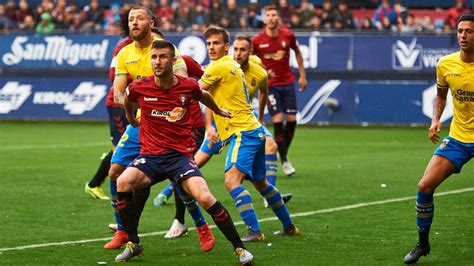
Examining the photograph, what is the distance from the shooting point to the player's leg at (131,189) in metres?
9.66

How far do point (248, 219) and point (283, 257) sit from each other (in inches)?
40.8

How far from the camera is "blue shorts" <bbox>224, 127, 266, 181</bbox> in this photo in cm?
1093

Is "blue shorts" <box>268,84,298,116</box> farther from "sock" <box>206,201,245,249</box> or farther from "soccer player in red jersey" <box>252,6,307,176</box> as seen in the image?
"sock" <box>206,201,245,249</box>

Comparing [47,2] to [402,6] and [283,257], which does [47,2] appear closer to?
[402,6]

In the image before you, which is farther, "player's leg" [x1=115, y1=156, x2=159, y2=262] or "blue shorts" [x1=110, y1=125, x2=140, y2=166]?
"blue shorts" [x1=110, y1=125, x2=140, y2=166]

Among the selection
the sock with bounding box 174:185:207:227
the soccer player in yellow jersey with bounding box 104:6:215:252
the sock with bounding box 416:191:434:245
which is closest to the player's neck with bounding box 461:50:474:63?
the sock with bounding box 416:191:434:245

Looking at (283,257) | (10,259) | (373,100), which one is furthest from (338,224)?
(373,100)

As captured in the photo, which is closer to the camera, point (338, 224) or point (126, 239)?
point (126, 239)

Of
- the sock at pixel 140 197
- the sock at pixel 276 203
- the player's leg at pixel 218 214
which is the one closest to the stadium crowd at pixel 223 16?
the sock at pixel 276 203

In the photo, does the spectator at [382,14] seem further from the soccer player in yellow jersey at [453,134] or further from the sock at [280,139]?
the soccer player in yellow jersey at [453,134]

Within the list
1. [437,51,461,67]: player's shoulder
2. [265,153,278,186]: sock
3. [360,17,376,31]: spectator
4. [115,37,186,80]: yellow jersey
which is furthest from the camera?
[360,17,376,31]: spectator

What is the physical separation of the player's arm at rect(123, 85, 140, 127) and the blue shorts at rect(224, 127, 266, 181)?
48.2 inches

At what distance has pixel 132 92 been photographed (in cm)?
975

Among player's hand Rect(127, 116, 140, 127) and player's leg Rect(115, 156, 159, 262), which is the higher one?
player's hand Rect(127, 116, 140, 127)
